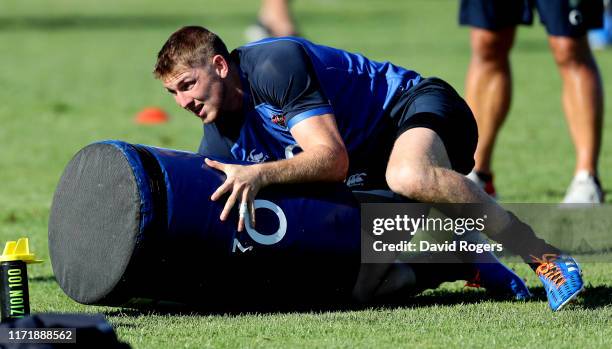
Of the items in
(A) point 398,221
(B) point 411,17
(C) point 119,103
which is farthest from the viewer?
(B) point 411,17

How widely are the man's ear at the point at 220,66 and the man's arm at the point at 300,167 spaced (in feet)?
1.26

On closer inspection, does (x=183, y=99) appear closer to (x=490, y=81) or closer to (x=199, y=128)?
(x=490, y=81)

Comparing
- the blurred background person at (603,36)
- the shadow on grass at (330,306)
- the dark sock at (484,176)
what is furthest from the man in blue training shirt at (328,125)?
→ the blurred background person at (603,36)

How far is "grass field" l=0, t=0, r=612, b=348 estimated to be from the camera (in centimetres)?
402

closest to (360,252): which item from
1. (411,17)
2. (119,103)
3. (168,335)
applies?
(168,335)

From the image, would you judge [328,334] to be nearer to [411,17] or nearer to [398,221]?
[398,221]

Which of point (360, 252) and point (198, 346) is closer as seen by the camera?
point (198, 346)

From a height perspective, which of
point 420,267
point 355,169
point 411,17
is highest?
point 355,169

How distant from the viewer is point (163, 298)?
4.37 m

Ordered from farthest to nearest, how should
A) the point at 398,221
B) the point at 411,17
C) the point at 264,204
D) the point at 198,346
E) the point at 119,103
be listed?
the point at 411,17, the point at 119,103, the point at 398,221, the point at 264,204, the point at 198,346

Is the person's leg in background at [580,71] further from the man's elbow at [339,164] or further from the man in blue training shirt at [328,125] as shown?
the man's elbow at [339,164]

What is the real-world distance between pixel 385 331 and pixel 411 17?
1866 cm

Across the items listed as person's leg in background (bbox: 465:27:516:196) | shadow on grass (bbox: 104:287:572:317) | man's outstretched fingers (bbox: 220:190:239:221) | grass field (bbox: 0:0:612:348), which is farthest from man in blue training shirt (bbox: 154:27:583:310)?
person's leg in background (bbox: 465:27:516:196)

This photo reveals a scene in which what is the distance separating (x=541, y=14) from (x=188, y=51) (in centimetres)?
295
